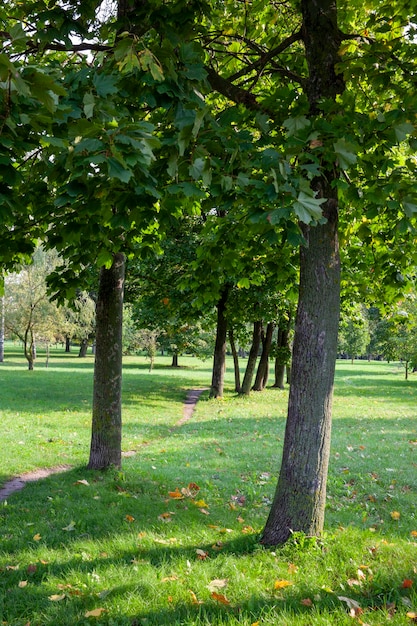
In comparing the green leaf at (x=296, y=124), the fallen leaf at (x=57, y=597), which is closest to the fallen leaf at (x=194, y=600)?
the fallen leaf at (x=57, y=597)

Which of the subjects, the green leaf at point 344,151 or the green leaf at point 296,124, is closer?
the green leaf at point 344,151

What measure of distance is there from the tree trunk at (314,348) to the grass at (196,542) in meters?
0.32

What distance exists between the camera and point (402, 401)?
78.4 ft

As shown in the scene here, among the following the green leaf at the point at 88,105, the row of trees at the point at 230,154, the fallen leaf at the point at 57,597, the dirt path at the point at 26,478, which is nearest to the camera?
the green leaf at the point at 88,105

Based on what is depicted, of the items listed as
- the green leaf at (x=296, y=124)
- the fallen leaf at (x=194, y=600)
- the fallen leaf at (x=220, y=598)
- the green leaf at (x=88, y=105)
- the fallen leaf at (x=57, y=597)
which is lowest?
the fallen leaf at (x=57, y=597)

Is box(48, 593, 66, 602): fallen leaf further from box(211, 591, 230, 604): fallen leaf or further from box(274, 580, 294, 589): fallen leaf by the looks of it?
box(274, 580, 294, 589): fallen leaf

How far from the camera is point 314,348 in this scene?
4.62 metres

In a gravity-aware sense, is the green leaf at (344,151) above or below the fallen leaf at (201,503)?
above

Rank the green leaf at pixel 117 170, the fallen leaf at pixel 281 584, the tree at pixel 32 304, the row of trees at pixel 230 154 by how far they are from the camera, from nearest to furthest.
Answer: the green leaf at pixel 117 170
the row of trees at pixel 230 154
the fallen leaf at pixel 281 584
the tree at pixel 32 304

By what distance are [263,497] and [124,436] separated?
5.94m

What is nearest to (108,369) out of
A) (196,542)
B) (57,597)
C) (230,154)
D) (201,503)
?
(201,503)

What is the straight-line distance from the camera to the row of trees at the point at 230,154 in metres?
3.08

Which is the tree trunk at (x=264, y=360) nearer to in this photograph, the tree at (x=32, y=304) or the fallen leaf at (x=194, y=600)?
the tree at (x=32, y=304)

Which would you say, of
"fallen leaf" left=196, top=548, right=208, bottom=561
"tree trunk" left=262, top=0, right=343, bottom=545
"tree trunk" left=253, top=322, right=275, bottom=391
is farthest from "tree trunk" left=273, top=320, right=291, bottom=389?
"fallen leaf" left=196, top=548, right=208, bottom=561
